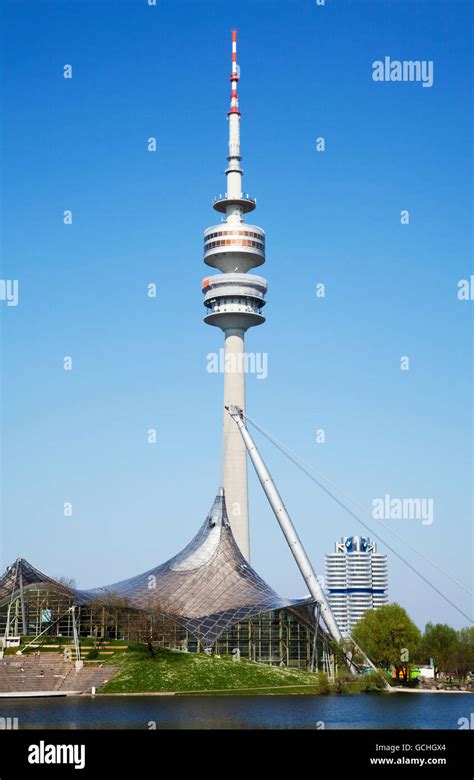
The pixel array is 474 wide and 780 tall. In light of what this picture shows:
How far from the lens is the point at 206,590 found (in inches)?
4537

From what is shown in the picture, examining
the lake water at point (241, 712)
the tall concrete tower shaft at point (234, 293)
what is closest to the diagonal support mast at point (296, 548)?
the lake water at point (241, 712)

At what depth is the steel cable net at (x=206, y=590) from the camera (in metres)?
106

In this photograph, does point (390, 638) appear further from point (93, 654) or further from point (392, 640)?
point (93, 654)

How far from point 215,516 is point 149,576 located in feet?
35.8

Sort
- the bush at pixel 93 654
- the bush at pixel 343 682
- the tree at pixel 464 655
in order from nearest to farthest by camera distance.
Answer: the bush at pixel 343 682 < the bush at pixel 93 654 < the tree at pixel 464 655

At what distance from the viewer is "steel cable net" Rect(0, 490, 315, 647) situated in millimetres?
105875

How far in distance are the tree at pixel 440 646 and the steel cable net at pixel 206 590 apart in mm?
25833

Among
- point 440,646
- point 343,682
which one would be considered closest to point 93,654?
point 343,682

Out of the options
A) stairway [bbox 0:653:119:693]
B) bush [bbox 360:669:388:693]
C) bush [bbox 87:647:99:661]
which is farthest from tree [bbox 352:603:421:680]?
stairway [bbox 0:653:119:693]

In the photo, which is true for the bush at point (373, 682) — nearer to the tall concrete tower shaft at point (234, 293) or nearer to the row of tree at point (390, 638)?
the row of tree at point (390, 638)

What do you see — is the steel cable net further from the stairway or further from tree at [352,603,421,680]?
the stairway

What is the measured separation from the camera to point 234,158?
535ft

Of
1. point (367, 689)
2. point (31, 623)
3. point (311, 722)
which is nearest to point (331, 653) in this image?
point (367, 689)
